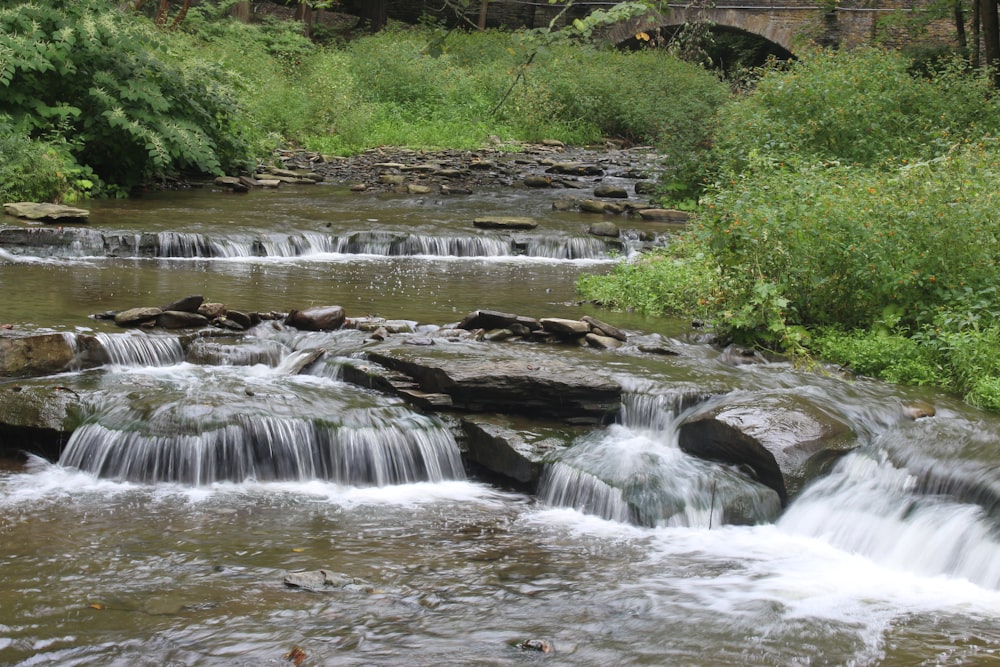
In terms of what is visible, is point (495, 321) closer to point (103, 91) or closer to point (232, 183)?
point (103, 91)

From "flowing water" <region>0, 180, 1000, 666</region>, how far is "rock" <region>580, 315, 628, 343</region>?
13.5 inches

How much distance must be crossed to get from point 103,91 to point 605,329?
32.3 feet

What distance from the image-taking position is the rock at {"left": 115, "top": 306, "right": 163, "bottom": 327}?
8711 mm

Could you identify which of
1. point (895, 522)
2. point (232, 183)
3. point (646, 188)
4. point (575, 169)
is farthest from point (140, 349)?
point (575, 169)

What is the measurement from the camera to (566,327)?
903cm

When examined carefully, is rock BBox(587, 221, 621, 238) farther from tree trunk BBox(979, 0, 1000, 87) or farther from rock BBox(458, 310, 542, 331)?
tree trunk BBox(979, 0, 1000, 87)

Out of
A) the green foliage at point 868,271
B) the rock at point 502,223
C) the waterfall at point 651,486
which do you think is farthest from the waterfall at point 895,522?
the rock at point 502,223

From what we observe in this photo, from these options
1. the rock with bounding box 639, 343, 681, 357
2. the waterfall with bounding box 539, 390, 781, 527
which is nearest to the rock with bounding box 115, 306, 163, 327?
the waterfall with bounding box 539, 390, 781, 527

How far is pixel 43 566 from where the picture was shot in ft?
16.9

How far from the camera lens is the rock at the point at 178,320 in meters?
8.83

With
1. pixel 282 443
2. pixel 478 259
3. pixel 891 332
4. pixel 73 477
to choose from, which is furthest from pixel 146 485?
pixel 478 259

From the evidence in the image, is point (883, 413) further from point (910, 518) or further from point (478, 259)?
point (478, 259)

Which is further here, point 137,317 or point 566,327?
point 566,327

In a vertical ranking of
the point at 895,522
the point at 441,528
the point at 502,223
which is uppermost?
the point at 502,223
